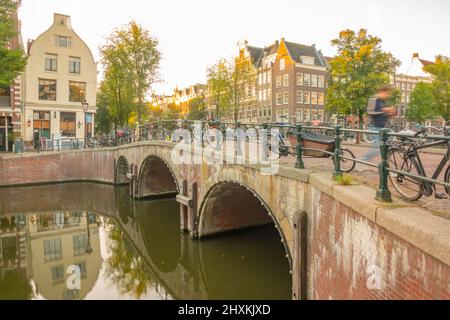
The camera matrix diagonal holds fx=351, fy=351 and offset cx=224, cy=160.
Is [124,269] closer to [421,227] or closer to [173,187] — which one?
[421,227]

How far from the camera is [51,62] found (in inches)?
1136

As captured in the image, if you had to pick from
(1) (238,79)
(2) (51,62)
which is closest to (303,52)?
(1) (238,79)

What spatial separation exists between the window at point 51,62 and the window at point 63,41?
1.13 metres

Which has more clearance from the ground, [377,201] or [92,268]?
[377,201]

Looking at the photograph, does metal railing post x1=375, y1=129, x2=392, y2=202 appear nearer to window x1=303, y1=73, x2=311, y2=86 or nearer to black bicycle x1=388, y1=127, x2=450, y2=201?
black bicycle x1=388, y1=127, x2=450, y2=201

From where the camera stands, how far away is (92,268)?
1014 cm

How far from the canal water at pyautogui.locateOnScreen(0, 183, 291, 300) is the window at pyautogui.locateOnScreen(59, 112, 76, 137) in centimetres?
1387

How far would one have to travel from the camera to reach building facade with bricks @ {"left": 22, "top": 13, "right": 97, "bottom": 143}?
91.3 feet

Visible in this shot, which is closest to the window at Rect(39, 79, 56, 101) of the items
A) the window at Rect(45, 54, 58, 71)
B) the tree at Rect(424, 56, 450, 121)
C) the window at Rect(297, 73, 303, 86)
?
the window at Rect(45, 54, 58, 71)

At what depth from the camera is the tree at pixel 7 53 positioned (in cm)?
1892

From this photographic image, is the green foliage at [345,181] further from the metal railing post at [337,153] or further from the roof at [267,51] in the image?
the roof at [267,51]

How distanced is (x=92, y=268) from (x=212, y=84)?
981 inches

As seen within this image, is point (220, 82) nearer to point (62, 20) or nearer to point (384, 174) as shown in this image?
point (62, 20)

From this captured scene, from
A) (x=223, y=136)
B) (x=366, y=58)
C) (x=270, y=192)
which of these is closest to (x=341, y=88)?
(x=366, y=58)
